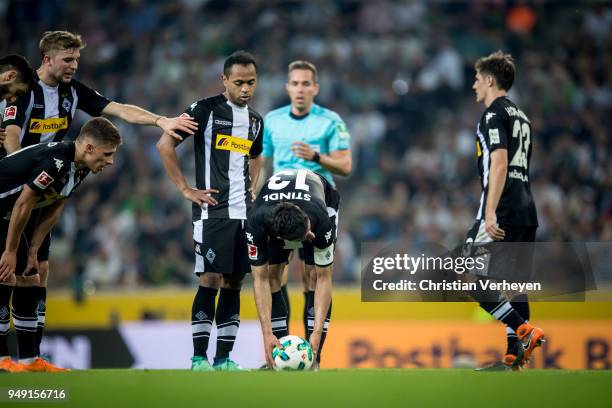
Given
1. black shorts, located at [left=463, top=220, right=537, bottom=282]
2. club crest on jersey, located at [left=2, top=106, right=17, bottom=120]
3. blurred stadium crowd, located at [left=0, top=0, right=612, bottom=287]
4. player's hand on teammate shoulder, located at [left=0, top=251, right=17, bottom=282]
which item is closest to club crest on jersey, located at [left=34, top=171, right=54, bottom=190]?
player's hand on teammate shoulder, located at [left=0, top=251, right=17, bottom=282]

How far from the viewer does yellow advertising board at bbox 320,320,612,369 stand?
11220 mm

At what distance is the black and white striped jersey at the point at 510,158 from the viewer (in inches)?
283

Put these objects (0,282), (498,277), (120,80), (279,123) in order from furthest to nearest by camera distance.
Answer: (120,80)
(279,123)
(498,277)
(0,282)

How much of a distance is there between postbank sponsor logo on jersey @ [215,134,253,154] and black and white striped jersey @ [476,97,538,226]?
1.86 meters

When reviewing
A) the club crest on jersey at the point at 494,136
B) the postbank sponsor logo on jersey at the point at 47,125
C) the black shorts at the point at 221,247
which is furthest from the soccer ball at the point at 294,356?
the postbank sponsor logo on jersey at the point at 47,125

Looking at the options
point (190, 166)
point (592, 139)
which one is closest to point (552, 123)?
point (592, 139)

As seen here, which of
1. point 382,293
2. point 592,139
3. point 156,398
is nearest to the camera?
point 156,398

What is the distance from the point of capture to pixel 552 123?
51.2ft

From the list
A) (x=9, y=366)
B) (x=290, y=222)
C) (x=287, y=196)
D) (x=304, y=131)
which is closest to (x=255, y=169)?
(x=304, y=131)

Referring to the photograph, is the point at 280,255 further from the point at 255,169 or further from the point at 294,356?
the point at 294,356

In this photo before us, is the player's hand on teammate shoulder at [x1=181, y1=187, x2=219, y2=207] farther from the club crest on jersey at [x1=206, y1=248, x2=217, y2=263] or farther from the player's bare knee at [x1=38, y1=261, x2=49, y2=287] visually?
the player's bare knee at [x1=38, y1=261, x2=49, y2=287]

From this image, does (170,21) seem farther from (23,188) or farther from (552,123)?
(23,188)

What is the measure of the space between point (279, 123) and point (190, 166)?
7.41 meters

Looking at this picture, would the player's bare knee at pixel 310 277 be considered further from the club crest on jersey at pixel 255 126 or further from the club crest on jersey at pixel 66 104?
the club crest on jersey at pixel 66 104
